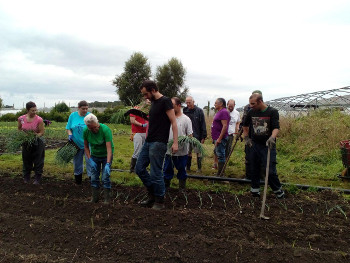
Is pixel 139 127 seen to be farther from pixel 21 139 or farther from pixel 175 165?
pixel 21 139

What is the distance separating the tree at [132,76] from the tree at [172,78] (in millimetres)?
1342

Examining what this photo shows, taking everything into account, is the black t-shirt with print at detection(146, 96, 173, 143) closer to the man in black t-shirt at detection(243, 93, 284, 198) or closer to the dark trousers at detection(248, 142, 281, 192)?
the man in black t-shirt at detection(243, 93, 284, 198)

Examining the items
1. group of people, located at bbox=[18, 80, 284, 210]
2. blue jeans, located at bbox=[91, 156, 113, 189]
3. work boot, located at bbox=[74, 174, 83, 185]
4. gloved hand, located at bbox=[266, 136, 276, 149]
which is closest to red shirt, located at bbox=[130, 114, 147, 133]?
group of people, located at bbox=[18, 80, 284, 210]

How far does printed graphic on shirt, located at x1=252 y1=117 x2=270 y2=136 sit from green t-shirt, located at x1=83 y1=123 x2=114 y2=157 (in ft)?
7.37

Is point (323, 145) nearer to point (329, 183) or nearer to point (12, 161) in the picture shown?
point (329, 183)

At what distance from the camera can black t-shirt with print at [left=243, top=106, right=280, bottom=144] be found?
4.87 metres

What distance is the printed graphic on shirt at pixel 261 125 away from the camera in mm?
4906

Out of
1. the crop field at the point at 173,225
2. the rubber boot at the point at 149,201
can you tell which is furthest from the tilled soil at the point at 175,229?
the rubber boot at the point at 149,201

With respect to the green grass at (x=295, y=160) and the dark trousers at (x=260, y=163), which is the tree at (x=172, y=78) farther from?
the dark trousers at (x=260, y=163)

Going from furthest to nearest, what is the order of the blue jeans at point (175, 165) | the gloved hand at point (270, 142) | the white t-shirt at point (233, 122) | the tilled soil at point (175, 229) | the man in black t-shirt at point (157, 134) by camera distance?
the white t-shirt at point (233, 122) < the blue jeans at point (175, 165) < the gloved hand at point (270, 142) < the man in black t-shirt at point (157, 134) < the tilled soil at point (175, 229)

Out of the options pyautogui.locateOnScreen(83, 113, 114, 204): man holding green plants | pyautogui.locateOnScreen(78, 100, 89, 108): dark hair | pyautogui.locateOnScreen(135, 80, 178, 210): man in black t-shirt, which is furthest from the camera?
pyautogui.locateOnScreen(78, 100, 89, 108): dark hair

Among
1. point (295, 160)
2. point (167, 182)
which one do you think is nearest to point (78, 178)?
point (167, 182)

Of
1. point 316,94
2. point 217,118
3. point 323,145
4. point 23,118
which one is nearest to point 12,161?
point 23,118

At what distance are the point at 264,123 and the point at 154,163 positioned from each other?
187cm
